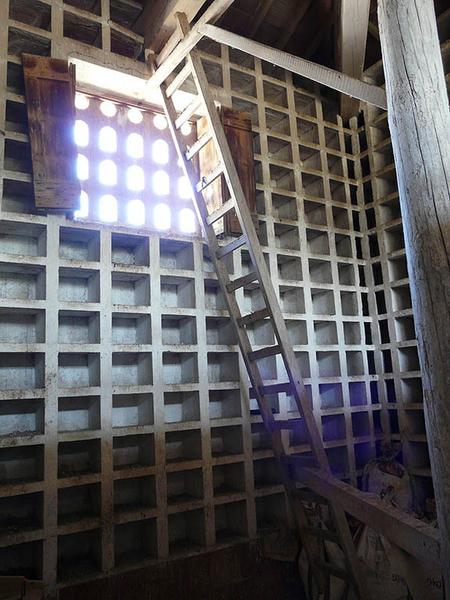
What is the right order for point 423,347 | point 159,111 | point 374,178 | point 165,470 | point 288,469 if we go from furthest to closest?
point 374,178 < point 159,111 < point 288,469 < point 165,470 < point 423,347

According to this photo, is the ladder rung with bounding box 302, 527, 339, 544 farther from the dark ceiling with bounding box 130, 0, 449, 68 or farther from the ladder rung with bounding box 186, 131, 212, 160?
the dark ceiling with bounding box 130, 0, 449, 68

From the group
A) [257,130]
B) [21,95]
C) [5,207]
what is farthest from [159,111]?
[5,207]

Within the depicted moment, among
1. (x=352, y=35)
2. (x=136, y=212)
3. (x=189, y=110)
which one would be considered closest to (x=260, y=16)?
(x=352, y=35)

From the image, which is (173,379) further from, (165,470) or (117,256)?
(117,256)

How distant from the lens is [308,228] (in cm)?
452

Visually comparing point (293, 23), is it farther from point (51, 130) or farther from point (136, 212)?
point (51, 130)

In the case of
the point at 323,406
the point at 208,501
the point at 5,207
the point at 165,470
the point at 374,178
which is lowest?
the point at 208,501

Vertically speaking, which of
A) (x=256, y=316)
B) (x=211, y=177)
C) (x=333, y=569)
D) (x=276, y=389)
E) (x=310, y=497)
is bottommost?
(x=333, y=569)

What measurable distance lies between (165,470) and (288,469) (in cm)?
88

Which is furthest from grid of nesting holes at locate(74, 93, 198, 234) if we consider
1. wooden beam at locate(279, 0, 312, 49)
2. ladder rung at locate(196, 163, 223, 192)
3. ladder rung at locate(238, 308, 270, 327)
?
wooden beam at locate(279, 0, 312, 49)

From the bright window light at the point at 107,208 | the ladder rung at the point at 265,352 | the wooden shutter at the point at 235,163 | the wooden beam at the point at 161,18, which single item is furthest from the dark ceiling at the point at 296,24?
the ladder rung at the point at 265,352

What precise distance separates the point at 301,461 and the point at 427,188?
2.21 metres

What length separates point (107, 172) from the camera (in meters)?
3.90

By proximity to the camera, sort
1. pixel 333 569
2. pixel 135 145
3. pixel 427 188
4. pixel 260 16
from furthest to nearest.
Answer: pixel 260 16 < pixel 135 145 < pixel 333 569 < pixel 427 188
